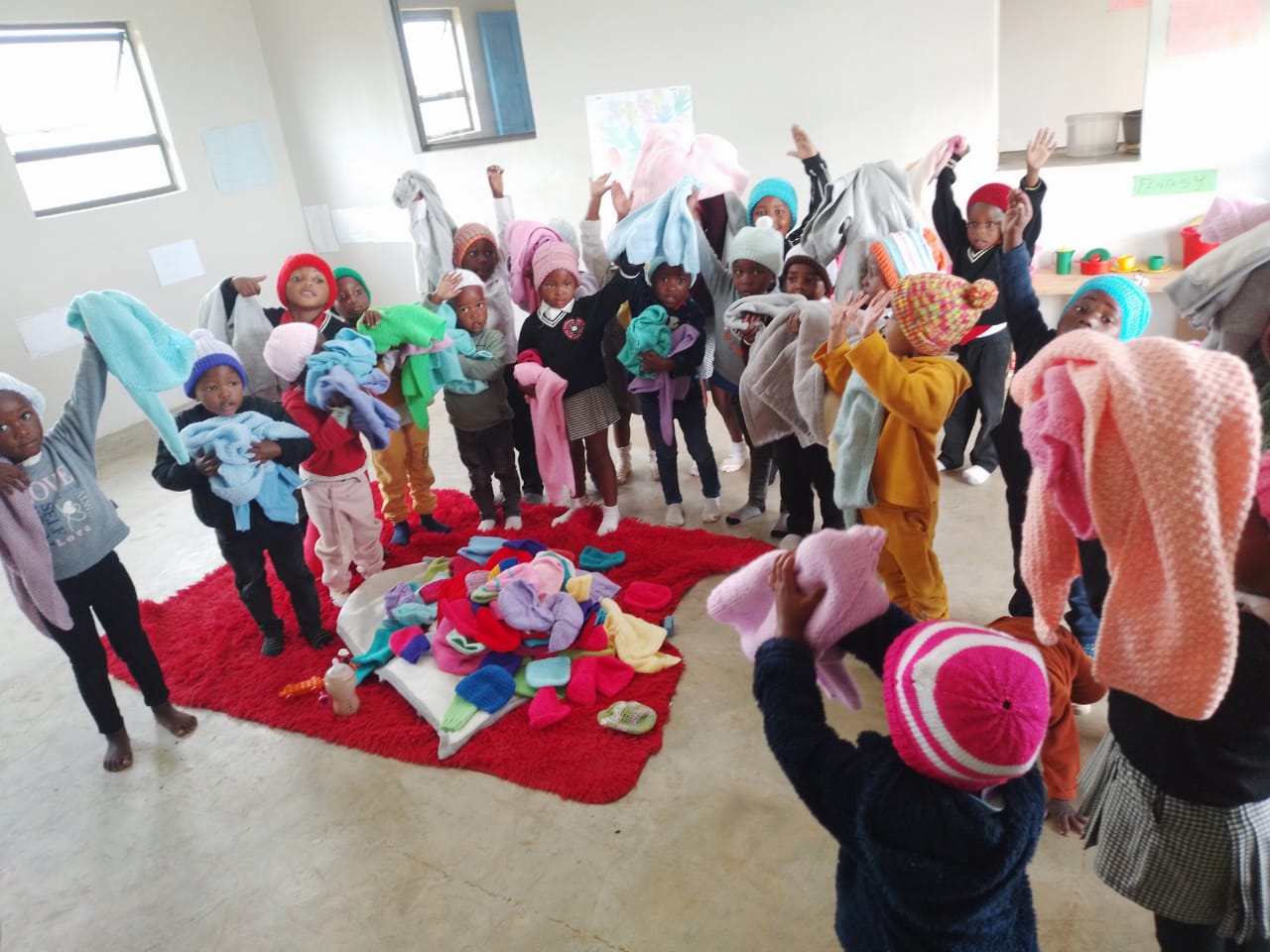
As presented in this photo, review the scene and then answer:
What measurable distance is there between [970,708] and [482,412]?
2.79m

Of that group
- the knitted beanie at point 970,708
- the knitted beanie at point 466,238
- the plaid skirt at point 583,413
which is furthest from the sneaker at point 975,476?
the knitted beanie at point 970,708

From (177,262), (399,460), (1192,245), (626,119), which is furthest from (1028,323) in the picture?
(177,262)

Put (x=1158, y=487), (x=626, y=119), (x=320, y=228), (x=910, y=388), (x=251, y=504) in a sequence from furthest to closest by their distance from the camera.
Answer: (x=320, y=228) → (x=626, y=119) → (x=251, y=504) → (x=910, y=388) → (x=1158, y=487)

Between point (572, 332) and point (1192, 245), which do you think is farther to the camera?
point (1192, 245)

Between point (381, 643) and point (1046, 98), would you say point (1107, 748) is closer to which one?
point (381, 643)

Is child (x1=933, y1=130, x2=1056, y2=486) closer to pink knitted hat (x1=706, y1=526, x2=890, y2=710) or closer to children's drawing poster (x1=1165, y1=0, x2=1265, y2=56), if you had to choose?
children's drawing poster (x1=1165, y1=0, x2=1265, y2=56)

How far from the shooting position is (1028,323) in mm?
2404

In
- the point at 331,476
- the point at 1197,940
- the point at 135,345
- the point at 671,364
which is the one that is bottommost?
the point at 1197,940

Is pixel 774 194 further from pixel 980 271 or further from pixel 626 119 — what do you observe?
pixel 626 119

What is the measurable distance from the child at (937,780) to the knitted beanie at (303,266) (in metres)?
2.72

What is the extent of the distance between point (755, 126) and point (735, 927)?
446cm

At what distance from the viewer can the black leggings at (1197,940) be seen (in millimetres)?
1354

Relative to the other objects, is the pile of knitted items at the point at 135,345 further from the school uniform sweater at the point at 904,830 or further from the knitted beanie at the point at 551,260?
the school uniform sweater at the point at 904,830

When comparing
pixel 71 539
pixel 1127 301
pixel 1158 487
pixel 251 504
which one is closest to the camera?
pixel 1158 487
